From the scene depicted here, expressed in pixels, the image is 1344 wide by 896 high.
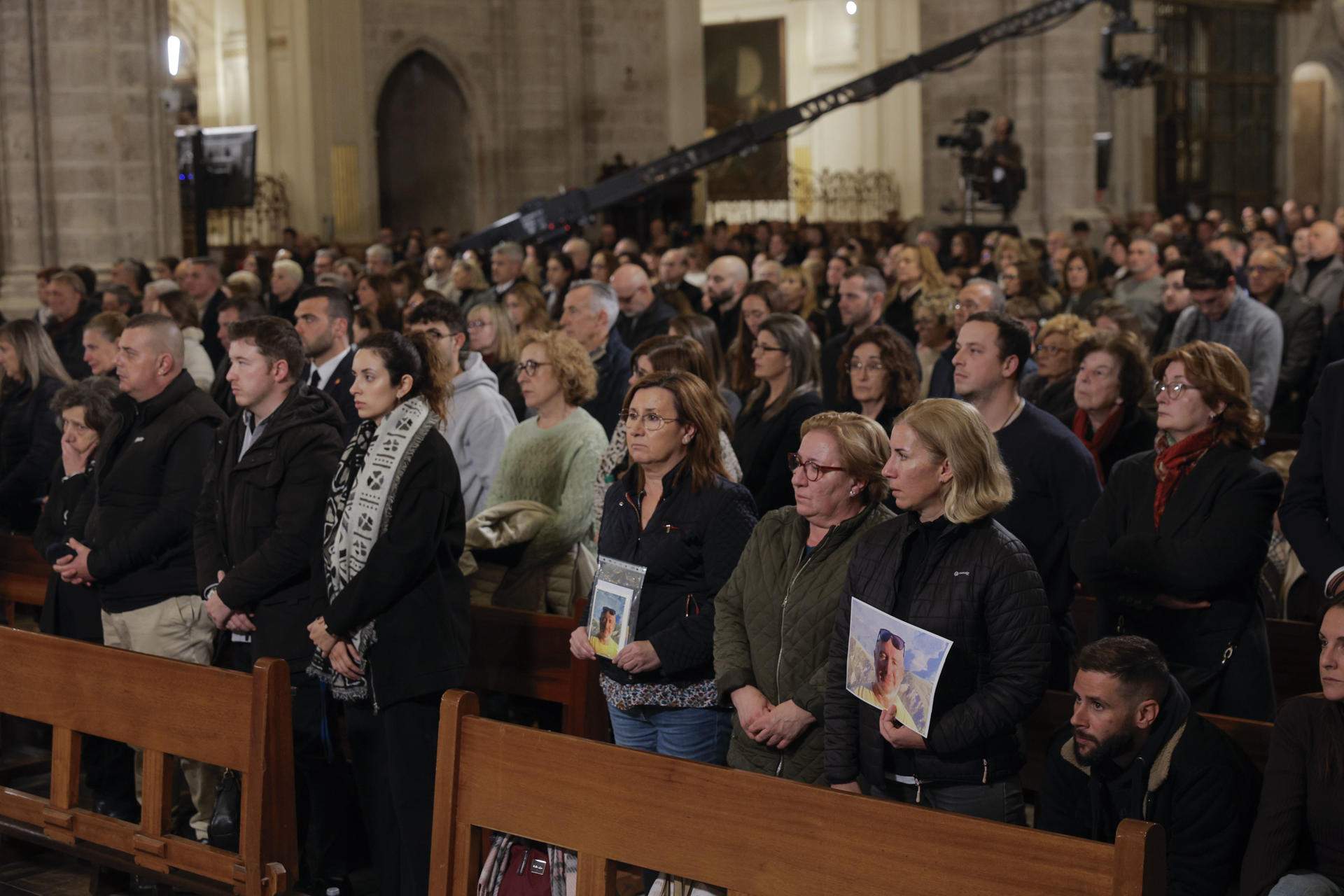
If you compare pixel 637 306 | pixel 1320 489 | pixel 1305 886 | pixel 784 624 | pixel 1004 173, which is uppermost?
pixel 1004 173

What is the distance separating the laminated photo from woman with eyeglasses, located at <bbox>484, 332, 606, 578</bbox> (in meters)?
2.17

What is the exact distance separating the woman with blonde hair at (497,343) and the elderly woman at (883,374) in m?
2.11

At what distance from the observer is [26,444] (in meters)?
7.24

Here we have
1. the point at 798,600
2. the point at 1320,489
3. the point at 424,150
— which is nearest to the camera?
the point at 798,600

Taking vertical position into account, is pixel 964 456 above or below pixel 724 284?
below

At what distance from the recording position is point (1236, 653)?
4.41m

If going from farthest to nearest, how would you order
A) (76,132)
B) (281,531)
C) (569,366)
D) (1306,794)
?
(76,132), (569,366), (281,531), (1306,794)

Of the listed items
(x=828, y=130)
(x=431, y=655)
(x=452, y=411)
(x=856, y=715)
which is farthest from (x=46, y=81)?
(x=828, y=130)

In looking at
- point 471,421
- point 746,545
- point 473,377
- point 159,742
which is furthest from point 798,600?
point 473,377

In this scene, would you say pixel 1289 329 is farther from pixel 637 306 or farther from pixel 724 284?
pixel 637 306

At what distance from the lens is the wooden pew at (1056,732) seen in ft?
12.7

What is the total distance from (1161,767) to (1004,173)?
1385 cm

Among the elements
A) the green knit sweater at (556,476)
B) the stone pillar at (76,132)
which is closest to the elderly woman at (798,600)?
the green knit sweater at (556,476)

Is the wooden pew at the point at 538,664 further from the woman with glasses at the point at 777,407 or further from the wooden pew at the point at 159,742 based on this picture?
the wooden pew at the point at 159,742
